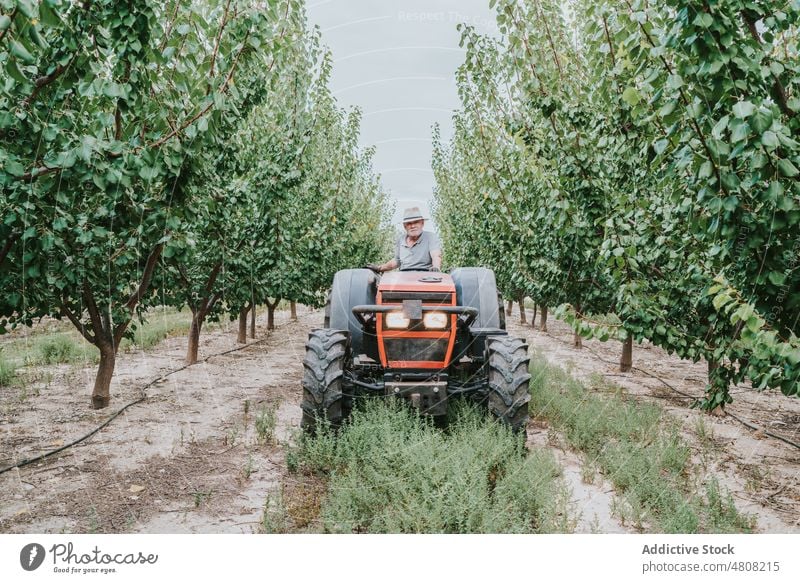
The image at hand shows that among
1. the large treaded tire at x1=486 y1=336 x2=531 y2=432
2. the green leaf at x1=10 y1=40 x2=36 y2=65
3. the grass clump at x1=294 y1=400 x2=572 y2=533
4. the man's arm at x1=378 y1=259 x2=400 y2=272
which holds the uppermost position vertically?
the green leaf at x1=10 y1=40 x2=36 y2=65

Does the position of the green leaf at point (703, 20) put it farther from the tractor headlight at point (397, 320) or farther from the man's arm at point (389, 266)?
the man's arm at point (389, 266)

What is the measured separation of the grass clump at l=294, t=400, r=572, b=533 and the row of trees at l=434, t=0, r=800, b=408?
1171 mm

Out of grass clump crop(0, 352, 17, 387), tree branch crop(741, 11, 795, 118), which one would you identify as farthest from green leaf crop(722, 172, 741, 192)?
grass clump crop(0, 352, 17, 387)

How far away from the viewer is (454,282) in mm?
5359

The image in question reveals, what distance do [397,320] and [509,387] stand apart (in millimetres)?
1057

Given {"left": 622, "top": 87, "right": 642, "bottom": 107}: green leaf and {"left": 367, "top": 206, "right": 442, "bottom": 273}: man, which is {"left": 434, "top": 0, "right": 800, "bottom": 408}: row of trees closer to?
{"left": 622, "top": 87, "right": 642, "bottom": 107}: green leaf

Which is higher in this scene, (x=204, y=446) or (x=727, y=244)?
(x=727, y=244)

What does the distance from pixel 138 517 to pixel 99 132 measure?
243cm

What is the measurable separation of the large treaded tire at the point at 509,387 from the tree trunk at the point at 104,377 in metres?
4.10

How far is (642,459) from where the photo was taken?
4270 mm

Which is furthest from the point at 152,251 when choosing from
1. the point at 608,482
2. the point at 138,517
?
the point at 608,482

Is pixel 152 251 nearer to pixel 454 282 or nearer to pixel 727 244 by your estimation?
pixel 454 282

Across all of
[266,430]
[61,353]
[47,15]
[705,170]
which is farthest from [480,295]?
[61,353]

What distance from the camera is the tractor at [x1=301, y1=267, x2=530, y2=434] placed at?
4363 millimetres
